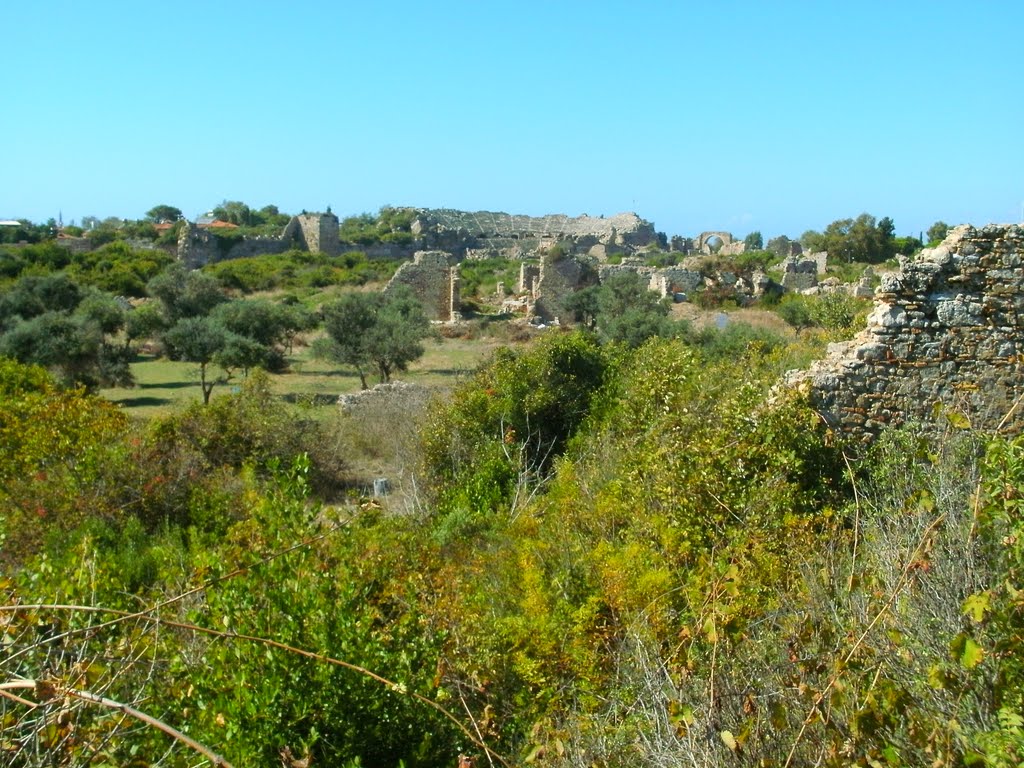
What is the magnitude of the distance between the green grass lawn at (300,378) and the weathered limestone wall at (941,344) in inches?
454

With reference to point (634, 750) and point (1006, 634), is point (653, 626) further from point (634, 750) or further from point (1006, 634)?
point (1006, 634)

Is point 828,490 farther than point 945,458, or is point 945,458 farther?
point 828,490

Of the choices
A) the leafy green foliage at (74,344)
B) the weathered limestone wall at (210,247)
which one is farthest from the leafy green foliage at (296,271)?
the leafy green foliage at (74,344)

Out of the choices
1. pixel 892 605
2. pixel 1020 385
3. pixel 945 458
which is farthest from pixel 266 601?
pixel 1020 385

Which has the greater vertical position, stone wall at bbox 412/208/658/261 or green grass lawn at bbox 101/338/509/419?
stone wall at bbox 412/208/658/261

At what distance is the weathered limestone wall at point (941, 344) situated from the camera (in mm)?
7398

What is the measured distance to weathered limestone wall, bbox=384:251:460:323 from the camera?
110ft

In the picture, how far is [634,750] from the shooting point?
11.8 ft

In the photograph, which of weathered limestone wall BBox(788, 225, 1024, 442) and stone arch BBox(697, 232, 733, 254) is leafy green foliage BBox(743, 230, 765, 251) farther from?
weathered limestone wall BBox(788, 225, 1024, 442)

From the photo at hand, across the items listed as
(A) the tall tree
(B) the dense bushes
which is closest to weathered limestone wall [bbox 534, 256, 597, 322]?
(A) the tall tree

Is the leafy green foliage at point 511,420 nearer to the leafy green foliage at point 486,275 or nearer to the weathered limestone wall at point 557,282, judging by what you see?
the weathered limestone wall at point 557,282

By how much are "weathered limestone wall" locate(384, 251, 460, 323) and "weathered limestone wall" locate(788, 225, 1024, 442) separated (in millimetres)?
26123

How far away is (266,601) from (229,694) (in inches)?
20.4

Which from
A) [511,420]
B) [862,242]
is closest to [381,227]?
[862,242]
